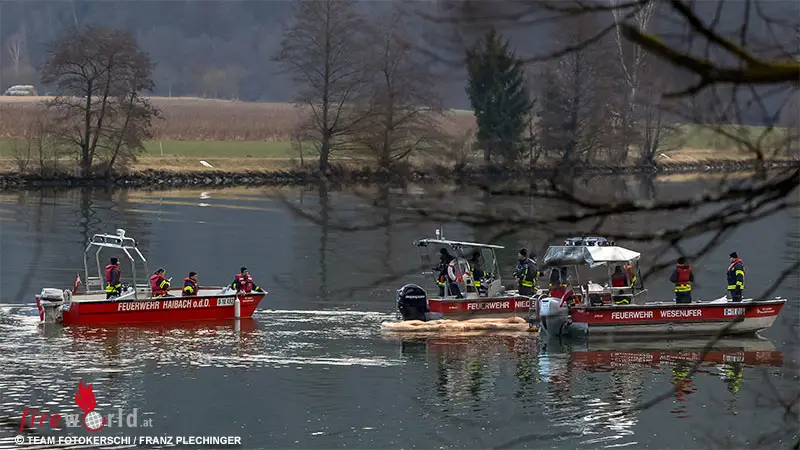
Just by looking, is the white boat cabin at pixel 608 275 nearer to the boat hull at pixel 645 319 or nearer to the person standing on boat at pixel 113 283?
the boat hull at pixel 645 319

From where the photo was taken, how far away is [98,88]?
79188mm

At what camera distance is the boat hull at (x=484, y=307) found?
3416 cm

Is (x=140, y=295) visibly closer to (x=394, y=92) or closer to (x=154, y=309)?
(x=154, y=309)

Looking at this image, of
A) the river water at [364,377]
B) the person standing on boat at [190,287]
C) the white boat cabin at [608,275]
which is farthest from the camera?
the person standing on boat at [190,287]

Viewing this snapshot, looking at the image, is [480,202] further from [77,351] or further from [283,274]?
[283,274]

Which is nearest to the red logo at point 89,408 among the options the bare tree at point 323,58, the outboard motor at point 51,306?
the outboard motor at point 51,306

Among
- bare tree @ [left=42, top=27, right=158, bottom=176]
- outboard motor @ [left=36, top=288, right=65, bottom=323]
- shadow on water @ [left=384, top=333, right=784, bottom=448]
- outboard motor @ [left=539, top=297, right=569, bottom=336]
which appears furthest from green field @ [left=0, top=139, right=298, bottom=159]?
shadow on water @ [left=384, top=333, right=784, bottom=448]

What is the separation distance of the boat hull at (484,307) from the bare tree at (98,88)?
47797 millimetres

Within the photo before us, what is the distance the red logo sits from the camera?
75.3 ft

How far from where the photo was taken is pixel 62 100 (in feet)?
262

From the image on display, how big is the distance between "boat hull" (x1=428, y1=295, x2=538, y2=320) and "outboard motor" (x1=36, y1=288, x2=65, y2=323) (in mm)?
9504

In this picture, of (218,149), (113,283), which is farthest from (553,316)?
(218,149)

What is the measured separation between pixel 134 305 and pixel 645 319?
1312 centimetres

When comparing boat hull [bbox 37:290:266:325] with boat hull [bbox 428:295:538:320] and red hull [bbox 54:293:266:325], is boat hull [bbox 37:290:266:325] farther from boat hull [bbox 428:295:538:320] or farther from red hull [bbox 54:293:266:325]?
boat hull [bbox 428:295:538:320]
